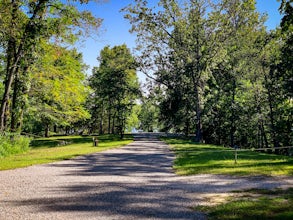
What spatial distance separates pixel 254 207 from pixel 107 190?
13.0 feet

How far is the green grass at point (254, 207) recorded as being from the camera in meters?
6.16

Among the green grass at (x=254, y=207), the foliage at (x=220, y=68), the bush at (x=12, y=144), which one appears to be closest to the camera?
the green grass at (x=254, y=207)

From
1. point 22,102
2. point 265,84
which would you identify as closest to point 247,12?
point 265,84

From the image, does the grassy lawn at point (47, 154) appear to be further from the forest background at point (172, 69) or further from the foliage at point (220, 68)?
the foliage at point (220, 68)

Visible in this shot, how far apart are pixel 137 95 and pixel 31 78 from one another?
1640 cm

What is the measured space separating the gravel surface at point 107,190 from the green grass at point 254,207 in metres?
0.46

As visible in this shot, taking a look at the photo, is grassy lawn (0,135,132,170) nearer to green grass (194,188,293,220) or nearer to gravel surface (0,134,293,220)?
gravel surface (0,134,293,220)

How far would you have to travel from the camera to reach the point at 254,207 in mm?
6703

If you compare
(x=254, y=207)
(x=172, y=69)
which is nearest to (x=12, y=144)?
(x=254, y=207)

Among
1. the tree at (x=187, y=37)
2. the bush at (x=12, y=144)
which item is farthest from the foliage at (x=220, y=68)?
the bush at (x=12, y=144)

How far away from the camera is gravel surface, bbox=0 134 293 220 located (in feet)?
21.1

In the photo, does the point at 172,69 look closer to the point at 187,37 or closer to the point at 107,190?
the point at 187,37

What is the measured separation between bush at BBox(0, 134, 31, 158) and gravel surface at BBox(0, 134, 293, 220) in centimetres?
508

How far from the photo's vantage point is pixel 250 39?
31.8 m
